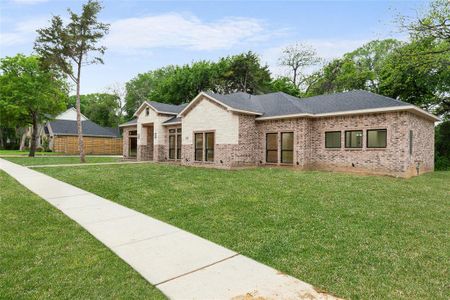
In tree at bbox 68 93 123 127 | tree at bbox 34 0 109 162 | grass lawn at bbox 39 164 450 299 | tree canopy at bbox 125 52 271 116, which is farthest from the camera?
tree at bbox 68 93 123 127

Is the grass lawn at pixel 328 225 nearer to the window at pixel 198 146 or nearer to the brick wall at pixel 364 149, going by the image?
the brick wall at pixel 364 149

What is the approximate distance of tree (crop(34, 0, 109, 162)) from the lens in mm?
22062

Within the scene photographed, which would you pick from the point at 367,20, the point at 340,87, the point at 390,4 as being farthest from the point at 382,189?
the point at 340,87

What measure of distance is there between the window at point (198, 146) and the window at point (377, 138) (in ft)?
33.9

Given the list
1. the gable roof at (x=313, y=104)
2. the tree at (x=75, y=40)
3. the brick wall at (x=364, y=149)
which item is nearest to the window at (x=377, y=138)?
the brick wall at (x=364, y=149)

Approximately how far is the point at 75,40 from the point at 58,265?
23.8 m

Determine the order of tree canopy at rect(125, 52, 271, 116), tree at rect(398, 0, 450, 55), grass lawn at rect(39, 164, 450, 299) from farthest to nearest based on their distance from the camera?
1. tree canopy at rect(125, 52, 271, 116)
2. tree at rect(398, 0, 450, 55)
3. grass lawn at rect(39, 164, 450, 299)

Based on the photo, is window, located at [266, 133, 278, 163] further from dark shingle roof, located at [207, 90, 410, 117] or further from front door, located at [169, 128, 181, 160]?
front door, located at [169, 128, 181, 160]

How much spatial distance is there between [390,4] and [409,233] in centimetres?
1651

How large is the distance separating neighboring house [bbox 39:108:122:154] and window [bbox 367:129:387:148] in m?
34.8

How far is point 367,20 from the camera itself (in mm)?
18578

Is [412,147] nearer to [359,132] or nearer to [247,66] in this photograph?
[359,132]

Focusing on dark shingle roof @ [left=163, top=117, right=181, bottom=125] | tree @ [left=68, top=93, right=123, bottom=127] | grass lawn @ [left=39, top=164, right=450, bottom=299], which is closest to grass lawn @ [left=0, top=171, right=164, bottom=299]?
grass lawn @ [left=39, top=164, right=450, bottom=299]

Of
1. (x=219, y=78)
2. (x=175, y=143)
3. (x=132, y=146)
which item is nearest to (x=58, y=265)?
(x=175, y=143)
